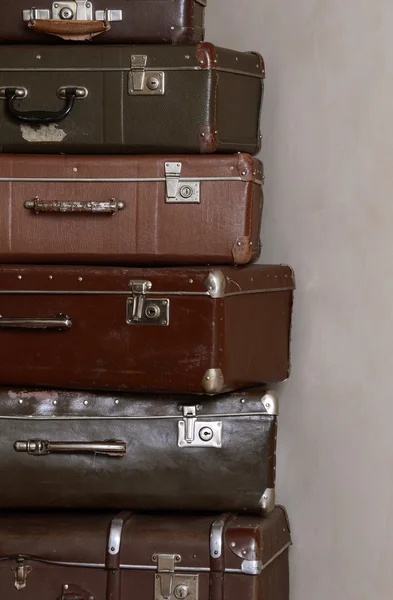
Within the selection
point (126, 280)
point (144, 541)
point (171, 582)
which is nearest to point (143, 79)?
point (126, 280)

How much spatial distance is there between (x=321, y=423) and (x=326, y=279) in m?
0.43

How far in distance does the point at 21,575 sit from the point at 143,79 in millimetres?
1357

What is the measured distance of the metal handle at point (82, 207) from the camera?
2.66 m

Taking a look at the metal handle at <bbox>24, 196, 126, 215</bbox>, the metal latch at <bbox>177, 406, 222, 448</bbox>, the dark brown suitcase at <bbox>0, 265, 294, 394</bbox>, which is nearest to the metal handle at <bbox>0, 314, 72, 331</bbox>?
the dark brown suitcase at <bbox>0, 265, 294, 394</bbox>

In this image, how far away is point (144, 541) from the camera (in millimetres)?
2619

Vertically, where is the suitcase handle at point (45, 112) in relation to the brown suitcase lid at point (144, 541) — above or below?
above

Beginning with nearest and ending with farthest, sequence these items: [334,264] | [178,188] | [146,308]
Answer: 1. [146,308]
2. [178,188]
3. [334,264]

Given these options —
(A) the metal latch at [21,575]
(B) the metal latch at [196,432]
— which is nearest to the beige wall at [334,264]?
(B) the metal latch at [196,432]

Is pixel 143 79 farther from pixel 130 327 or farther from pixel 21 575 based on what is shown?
pixel 21 575

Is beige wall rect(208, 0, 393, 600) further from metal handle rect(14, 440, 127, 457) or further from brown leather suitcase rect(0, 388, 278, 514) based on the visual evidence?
metal handle rect(14, 440, 127, 457)

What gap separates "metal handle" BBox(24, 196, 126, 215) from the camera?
2.66 meters

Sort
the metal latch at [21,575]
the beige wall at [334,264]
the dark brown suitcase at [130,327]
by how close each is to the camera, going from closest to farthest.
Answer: the dark brown suitcase at [130,327] < the metal latch at [21,575] < the beige wall at [334,264]

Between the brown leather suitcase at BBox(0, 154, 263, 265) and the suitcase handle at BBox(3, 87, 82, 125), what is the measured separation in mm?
109

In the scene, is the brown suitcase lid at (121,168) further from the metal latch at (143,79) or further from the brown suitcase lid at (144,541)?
the brown suitcase lid at (144,541)
